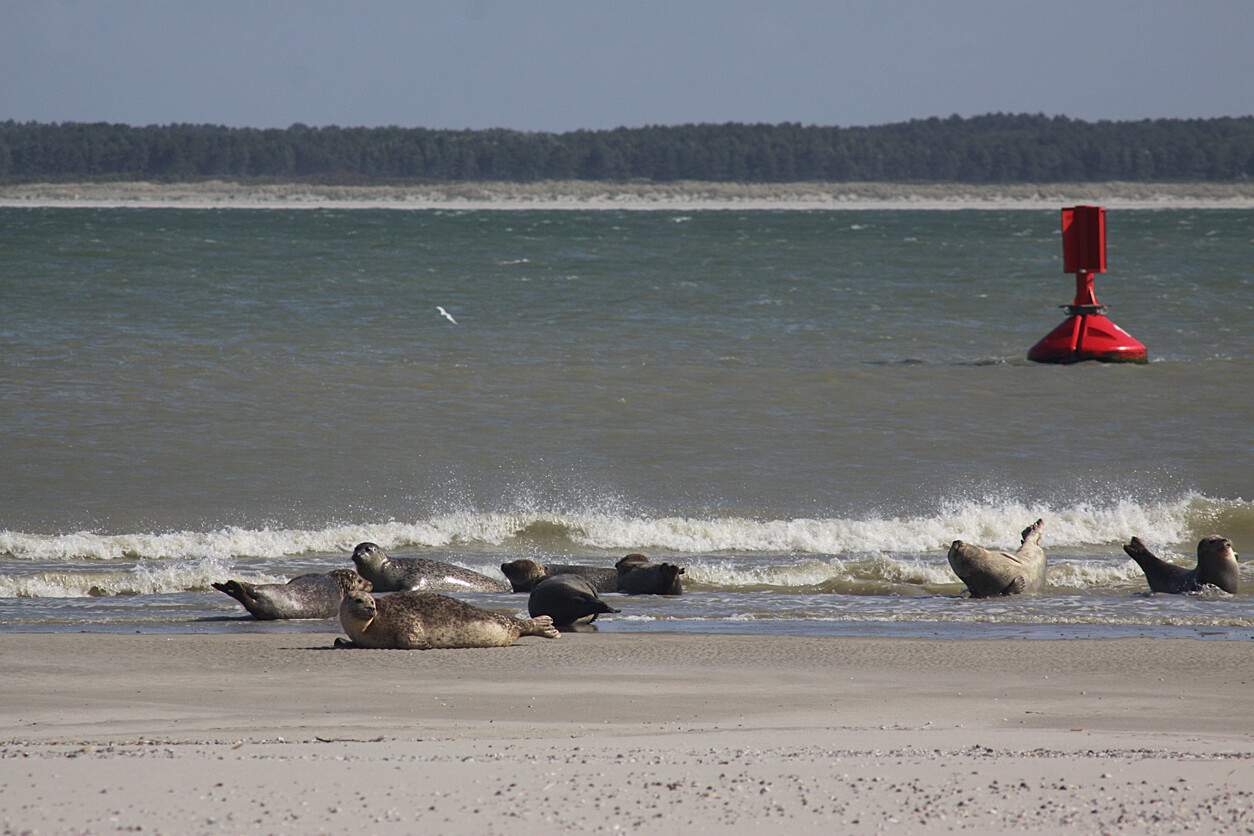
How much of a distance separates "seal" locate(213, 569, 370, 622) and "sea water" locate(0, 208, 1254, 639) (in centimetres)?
22

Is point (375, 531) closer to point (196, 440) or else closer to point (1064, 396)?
point (196, 440)

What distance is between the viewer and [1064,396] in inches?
542

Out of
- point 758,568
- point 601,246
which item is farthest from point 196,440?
point 601,246

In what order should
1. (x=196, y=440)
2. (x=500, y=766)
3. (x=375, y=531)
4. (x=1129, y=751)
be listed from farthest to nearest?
(x=196, y=440), (x=375, y=531), (x=1129, y=751), (x=500, y=766)

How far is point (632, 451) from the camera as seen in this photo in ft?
36.4

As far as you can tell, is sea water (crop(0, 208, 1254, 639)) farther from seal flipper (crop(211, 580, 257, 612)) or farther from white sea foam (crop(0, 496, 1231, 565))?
seal flipper (crop(211, 580, 257, 612))

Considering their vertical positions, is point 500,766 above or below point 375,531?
above

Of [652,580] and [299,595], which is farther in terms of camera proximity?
[652,580]

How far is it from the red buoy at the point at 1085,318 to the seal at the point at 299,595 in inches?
434

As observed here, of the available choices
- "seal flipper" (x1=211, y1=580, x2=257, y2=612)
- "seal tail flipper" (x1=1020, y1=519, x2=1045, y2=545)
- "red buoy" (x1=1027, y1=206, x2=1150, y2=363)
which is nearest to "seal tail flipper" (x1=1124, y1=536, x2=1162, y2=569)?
"seal tail flipper" (x1=1020, y1=519, x2=1045, y2=545)

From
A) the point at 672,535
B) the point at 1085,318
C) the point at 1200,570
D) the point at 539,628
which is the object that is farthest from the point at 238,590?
the point at 1085,318

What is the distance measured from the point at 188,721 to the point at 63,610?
2.63 meters

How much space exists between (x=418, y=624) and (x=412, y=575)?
1.45m

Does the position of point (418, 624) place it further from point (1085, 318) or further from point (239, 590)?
point (1085, 318)
